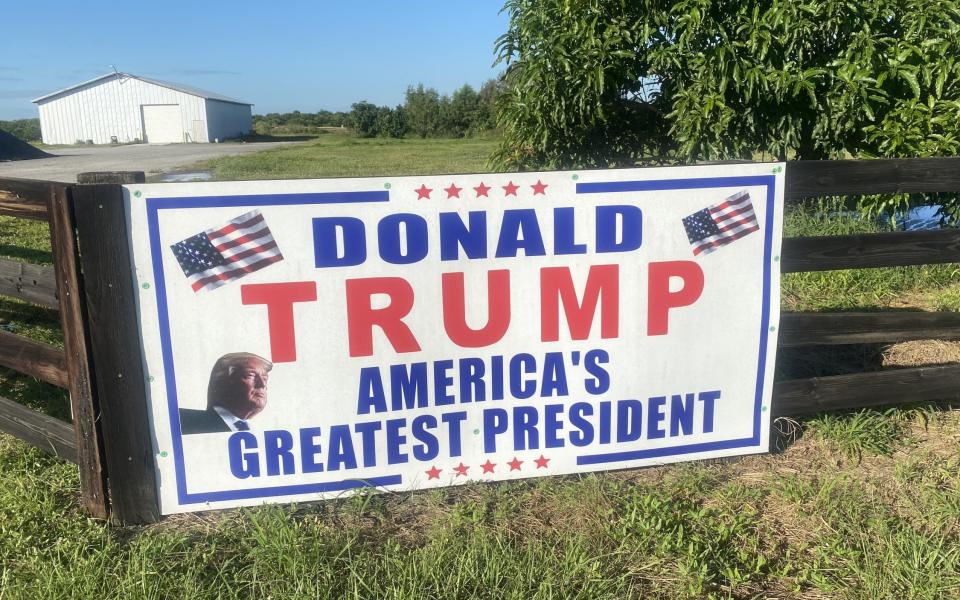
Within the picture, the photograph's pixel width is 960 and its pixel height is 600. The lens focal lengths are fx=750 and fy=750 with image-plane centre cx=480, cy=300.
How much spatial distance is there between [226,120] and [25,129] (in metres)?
18.7

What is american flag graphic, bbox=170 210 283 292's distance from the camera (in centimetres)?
263

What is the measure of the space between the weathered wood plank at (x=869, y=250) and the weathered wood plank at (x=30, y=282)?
9.63 ft

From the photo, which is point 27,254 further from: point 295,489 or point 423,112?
point 423,112

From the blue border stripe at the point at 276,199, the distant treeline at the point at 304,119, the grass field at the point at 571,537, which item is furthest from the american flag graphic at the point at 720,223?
the distant treeline at the point at 304,119

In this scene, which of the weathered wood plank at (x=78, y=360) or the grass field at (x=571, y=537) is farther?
the weathered wood plank at (x=78, y=360)

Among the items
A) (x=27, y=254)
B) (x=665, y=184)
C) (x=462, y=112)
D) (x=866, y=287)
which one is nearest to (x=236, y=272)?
(x=665, y=184)

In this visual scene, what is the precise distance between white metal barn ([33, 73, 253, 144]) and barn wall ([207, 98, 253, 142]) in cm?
9

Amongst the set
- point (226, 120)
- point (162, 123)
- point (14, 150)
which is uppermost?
point (226, 120)

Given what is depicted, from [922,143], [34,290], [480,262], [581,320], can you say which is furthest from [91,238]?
[922,143]

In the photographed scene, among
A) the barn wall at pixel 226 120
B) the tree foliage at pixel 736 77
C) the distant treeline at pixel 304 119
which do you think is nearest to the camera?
the tree foliage at pixel 736 77

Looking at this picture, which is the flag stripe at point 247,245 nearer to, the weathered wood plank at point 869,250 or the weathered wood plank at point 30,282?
the weathered wood plank at point 30,282

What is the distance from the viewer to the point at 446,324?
9.28ft

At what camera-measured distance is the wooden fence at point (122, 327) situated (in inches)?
102

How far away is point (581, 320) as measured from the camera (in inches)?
115
